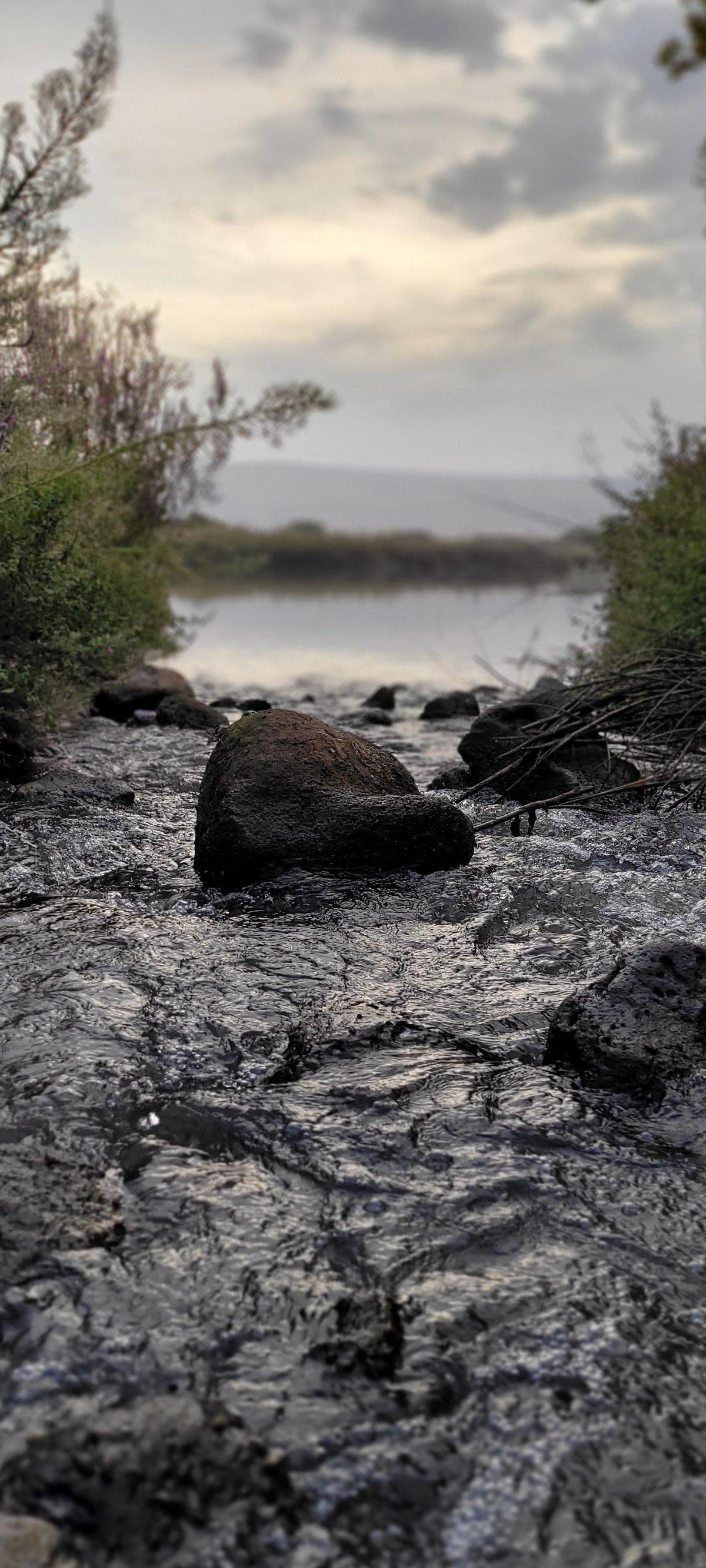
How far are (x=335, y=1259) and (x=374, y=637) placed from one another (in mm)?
20188

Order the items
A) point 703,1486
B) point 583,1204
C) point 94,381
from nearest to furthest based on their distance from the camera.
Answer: point 703,1486
point 583,1204
point 94,381

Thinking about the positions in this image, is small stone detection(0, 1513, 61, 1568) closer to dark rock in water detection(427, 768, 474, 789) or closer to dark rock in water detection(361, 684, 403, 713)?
dark rock in water detection(427, 768, 474, 789)

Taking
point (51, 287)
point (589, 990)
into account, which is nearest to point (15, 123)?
point (51, 287)

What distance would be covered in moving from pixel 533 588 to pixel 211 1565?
376 inches

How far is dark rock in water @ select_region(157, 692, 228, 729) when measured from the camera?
11008mm

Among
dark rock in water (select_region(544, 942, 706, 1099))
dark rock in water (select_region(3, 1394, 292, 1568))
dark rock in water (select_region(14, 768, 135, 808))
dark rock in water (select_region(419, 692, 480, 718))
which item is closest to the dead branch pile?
dark rock in water (select_region(14, 768, 135, 808))

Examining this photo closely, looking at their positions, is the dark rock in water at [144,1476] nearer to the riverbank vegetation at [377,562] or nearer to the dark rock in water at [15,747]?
the dark rock in water at [15,747]

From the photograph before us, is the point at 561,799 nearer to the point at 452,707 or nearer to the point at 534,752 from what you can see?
the point at 534,752

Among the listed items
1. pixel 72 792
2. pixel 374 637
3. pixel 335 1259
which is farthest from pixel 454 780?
pixel 374 637

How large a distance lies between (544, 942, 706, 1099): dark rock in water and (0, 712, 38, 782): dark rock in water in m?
5.06

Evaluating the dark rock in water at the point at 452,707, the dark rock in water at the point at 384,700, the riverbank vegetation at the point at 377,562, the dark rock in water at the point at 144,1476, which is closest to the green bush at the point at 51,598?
the dark rock in water at the point at 452,707

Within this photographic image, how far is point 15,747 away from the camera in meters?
8.39

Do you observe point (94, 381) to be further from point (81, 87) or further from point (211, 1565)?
point (211, 1565)

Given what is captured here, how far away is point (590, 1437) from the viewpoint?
2350 mm
